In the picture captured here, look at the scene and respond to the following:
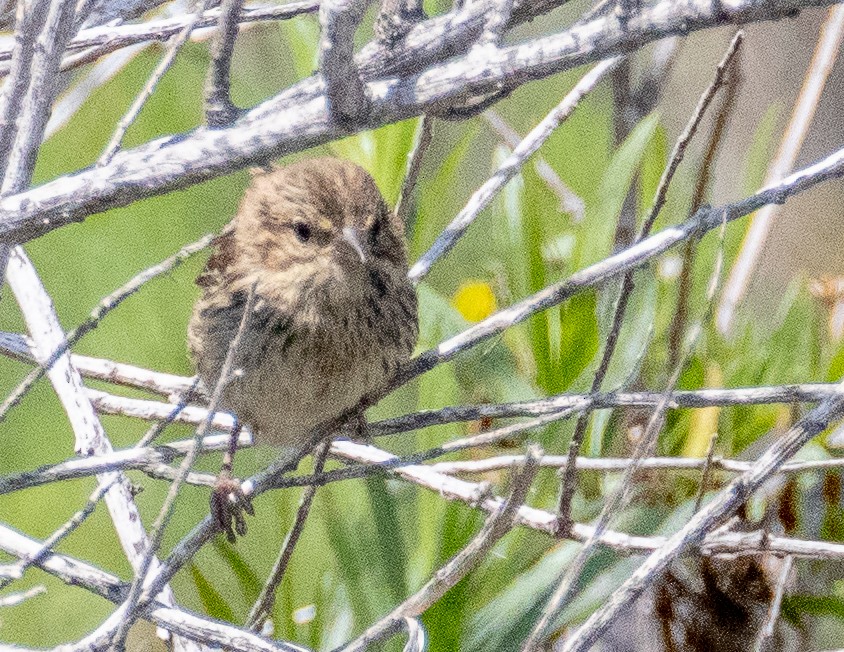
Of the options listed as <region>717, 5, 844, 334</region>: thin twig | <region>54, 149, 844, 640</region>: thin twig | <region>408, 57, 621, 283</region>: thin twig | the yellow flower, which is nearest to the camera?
<region>54, 149, 844, 640</region>: thin twig

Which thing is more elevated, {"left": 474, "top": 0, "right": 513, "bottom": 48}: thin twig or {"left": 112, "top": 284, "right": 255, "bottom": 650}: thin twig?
{"left": 474, "top": 0, "right": 513, "bottom": 48}: thin twig

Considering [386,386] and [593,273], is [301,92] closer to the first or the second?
[593,273]

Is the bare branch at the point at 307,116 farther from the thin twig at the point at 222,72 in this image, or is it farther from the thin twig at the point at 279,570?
the thin twig at the point at 279,570

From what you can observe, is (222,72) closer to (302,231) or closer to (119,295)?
(119,295)

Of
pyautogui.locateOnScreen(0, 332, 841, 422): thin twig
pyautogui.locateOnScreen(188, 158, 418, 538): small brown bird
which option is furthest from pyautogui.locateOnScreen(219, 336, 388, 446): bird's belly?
pyautogui.locateOnScreen(0, 332, 841, 422): thin twig

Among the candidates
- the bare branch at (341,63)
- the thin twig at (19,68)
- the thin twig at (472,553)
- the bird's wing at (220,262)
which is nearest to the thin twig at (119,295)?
the thin twig at (19,68)

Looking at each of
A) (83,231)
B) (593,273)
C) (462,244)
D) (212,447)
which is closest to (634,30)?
(593,273)

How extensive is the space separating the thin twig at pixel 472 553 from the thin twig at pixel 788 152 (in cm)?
219

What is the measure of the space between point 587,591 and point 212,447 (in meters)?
1.05

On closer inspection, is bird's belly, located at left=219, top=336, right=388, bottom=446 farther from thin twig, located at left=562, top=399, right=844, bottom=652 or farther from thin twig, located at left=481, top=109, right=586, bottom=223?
thin twig, located at left=481, top=109, right=586, bottom=223

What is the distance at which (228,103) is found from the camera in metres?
1.61

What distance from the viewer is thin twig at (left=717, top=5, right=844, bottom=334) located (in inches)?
145

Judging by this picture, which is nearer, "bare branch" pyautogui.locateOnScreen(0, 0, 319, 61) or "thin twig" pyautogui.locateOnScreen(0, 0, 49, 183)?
"thin twig" pyautogui.locateOnScreen(0, 0, 49, 183)

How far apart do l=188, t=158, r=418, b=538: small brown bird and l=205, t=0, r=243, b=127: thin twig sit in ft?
3.65
